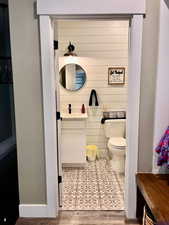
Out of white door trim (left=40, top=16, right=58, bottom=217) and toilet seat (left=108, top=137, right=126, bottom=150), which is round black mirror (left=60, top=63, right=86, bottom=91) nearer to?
toilet seat (left=108, top=137, right=126, bottom=150)

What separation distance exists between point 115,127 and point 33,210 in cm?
191

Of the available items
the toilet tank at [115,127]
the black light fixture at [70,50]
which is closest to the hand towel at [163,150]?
the toilet tank at [115,127]

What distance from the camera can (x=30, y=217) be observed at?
6.85 ft

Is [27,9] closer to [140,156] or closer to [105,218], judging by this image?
[140,156]

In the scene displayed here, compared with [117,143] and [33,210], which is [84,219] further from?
[117,143]

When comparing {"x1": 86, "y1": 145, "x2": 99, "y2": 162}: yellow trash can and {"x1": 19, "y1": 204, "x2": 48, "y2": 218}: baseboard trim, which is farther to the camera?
{"x1": 86, "y1": 145, "x2": 99, "y2": 162}: yellow trash can

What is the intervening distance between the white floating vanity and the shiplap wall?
0.54 metres

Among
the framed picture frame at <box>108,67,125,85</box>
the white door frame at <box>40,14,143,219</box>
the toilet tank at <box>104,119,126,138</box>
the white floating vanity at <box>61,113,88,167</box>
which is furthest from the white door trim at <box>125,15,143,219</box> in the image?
the framed picture frame at <box>108,67,125,85</box>

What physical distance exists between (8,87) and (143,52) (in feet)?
4.31

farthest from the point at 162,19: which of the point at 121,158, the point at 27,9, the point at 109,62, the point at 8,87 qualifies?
the point at 121,158

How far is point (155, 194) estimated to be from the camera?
5.41 feet

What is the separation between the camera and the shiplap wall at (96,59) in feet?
11.4

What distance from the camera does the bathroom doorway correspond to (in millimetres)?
3186

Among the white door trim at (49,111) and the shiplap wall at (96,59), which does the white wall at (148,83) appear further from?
the shiplap wall at (96,59)
